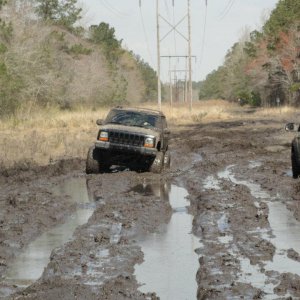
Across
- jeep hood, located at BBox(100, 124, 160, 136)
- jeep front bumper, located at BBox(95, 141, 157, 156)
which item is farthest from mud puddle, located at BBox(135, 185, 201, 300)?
jeep hood, located at BBox(100, 124, 160, 136)

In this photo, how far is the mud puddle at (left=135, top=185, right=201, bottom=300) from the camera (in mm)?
7781

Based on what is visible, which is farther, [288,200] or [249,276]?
[288,200]

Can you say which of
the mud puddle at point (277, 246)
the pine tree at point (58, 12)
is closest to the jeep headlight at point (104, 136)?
the mud puddle at point (277, 246)

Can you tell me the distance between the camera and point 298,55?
271 feet

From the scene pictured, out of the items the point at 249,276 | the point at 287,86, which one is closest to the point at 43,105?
the point at 287,86

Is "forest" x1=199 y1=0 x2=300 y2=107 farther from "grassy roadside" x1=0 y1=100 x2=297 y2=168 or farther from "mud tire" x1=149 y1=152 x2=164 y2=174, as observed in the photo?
"mud tire" x1=149 y1=152 x2=164 y2=174

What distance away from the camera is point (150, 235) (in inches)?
436

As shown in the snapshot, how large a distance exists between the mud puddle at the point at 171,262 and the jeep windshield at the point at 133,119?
806cm

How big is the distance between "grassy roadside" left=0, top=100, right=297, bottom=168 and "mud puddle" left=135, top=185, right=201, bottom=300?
11.8m

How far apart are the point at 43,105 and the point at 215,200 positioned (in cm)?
4533

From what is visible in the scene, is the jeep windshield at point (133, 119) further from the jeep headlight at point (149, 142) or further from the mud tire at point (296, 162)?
the mud tire at point (296, 162)

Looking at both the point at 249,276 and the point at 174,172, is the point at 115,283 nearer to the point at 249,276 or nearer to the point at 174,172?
the point at 249,276

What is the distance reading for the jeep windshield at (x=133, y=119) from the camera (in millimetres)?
20750

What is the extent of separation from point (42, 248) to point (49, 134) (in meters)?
27.7
